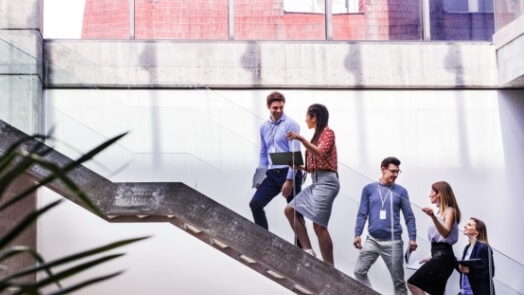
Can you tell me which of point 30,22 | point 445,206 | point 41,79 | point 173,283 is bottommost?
point 173,283

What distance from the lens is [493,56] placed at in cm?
1418

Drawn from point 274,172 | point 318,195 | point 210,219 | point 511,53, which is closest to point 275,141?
point 274,172

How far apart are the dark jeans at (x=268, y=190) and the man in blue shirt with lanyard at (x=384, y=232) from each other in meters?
0.62

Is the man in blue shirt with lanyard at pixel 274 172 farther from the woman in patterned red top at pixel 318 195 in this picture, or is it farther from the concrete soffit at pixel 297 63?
the concrete soffit at pixel 297 63

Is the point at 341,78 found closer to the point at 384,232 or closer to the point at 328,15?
the point at 328,15

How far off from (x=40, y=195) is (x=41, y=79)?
6.40 ft

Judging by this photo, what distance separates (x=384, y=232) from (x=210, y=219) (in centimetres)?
167

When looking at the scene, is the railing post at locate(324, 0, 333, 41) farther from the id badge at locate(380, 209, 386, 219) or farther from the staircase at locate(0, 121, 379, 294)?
the id badge at locate(380, 209, 386, 219)

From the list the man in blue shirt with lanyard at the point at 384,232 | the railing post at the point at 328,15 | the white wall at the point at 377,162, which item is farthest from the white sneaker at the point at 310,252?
the railing post at the point at 328,15

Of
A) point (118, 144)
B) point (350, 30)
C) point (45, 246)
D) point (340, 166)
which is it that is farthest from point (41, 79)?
point (350, 30)

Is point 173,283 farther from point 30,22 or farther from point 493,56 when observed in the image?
point 493,56

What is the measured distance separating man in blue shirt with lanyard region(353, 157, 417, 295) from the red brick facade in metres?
4.53

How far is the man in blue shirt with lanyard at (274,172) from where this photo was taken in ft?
33.3

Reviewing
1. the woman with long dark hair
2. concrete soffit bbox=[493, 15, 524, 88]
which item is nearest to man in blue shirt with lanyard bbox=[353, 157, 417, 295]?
the woman with long dark hair
